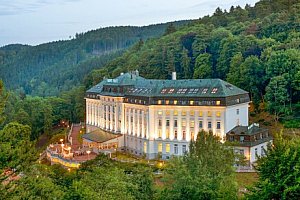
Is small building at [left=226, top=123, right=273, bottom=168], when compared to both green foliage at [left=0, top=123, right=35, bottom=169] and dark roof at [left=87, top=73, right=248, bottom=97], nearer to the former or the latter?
dark roof at [left=87, top=73, right=248, bottom=97]

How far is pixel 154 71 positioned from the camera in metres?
98.2

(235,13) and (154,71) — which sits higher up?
(235,13)

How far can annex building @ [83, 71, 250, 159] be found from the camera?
191 ft

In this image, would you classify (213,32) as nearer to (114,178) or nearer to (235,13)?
(235,13)

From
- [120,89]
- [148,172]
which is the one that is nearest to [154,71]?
[120,89]

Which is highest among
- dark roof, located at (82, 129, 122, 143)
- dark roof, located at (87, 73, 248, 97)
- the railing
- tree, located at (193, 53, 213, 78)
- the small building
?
tree, located at (193, 53, 213, 78)

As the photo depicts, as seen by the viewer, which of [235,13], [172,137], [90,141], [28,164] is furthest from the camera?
[235,13]

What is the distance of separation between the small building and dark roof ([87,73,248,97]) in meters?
5.31

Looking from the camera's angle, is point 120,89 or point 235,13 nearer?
point 120,89

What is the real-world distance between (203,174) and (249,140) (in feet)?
83.0

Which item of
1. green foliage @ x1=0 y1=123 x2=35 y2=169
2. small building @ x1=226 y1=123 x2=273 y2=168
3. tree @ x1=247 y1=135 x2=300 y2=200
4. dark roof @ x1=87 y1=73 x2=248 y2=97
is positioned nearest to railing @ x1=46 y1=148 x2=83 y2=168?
dark roof @ x1=87 y1=73 x2=248 y2=97

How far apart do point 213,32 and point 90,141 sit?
43313 millimetres

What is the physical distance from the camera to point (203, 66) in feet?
286

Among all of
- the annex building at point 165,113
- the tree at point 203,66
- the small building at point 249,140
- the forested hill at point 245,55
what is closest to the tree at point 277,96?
the forested hill at point 245,55
